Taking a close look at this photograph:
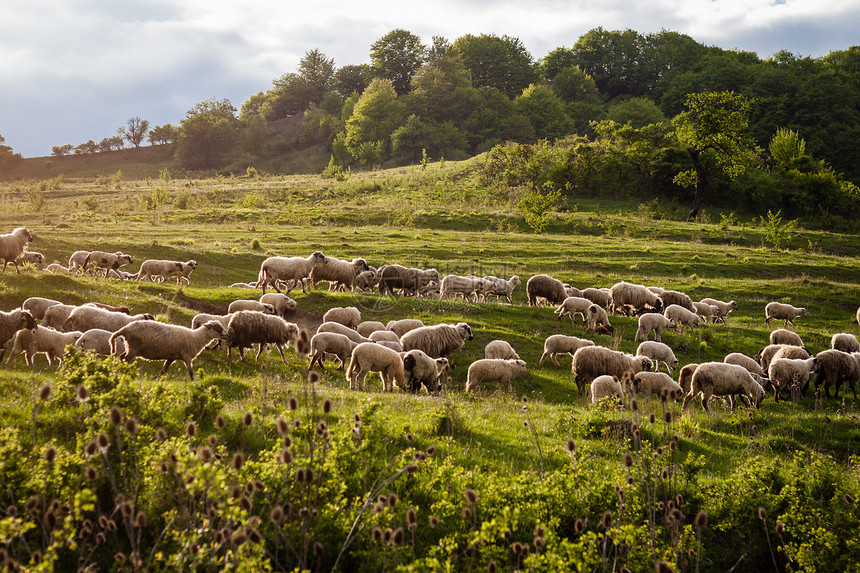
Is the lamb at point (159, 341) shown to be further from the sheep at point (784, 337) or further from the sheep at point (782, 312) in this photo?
the sheep at point (782, 312)

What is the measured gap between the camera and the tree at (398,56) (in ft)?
420

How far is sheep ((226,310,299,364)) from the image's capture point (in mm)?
13727

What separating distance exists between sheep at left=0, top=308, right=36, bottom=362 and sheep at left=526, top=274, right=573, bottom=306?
61.6ft

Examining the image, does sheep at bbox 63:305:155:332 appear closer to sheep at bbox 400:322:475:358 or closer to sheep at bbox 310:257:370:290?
sheep at bbox 400:322:475:358

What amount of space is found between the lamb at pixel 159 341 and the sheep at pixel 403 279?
525 inches

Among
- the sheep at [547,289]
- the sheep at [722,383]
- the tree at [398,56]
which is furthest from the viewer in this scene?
the tree at [398,56]

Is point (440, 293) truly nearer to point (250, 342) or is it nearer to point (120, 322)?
point (250, 342)

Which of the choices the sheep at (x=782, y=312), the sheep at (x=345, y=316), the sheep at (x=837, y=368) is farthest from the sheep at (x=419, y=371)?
the sheep at (x=782, y=312)

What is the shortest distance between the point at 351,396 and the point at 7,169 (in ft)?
366

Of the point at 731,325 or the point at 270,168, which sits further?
the point at 270,168

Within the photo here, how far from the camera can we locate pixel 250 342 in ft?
45.6

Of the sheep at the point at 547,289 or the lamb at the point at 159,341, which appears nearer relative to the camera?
the lamb at the point at 159,341

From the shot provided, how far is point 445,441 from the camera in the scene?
7.50 meters

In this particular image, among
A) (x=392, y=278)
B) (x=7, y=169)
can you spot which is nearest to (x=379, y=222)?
(x=392, y=278)
